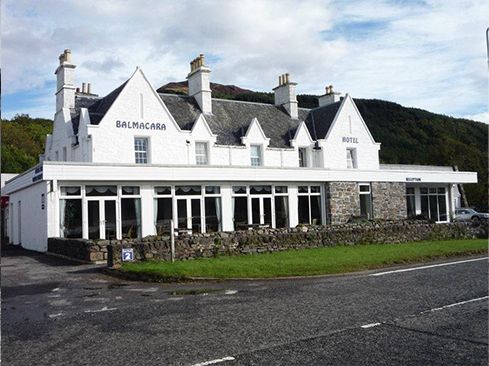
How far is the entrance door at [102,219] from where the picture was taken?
23.7m

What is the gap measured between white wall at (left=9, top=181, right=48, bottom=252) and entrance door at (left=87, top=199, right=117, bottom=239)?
79.9 inches

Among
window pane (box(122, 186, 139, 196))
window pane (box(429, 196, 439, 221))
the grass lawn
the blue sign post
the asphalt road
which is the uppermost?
window pane (box(122, 186, 139, 196))

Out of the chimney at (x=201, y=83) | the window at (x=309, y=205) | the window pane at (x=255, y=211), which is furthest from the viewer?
the chimney at (x=201, y=83)

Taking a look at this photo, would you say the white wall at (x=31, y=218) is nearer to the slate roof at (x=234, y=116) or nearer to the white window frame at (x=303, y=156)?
the slate roof at (x=234, y=116)

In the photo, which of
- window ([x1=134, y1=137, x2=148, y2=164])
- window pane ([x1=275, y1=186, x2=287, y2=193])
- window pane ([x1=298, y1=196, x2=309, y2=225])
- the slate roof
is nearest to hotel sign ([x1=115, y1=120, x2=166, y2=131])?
window ([x1=134, y1=137, x2=148, y2=164])

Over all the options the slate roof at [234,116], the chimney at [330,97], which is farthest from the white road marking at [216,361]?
the chimney at [330,97]

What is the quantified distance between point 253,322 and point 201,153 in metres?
23.5

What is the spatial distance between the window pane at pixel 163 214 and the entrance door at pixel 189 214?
1.76 feet

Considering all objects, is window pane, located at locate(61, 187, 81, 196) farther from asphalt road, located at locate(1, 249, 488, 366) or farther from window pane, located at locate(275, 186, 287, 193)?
window pane, located at locate(275, 186, 287, 193)

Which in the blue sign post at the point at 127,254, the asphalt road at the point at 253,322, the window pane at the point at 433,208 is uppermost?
the window pane at the point at 433,208

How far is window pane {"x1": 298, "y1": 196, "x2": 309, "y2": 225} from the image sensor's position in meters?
31.1

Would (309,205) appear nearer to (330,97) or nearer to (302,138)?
(302,138)

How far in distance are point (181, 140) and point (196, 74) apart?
6552 millimetres

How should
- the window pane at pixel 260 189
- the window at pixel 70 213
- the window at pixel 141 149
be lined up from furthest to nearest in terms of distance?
1. the window pane at pixel 260 189
2. the window at pixel 141 149
3. the window at pixel 70 213
